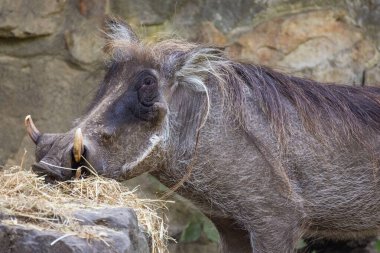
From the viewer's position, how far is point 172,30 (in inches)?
215

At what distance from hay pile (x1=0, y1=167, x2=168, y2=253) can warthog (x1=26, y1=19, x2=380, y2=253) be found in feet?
1.66

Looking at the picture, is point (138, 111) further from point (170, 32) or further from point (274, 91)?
point (170, 32)

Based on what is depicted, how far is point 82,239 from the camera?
107 inches

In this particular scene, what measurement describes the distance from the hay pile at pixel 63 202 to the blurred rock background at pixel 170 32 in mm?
1754

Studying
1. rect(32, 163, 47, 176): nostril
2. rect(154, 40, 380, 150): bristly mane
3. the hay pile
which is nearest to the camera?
the hay pile

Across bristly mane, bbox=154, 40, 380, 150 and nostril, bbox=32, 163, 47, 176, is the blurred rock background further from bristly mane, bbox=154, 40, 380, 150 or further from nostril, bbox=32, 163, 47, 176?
nostril, bbox=32, 163, 47, 176

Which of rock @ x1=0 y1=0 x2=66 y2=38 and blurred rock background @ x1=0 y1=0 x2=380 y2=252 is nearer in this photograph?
rock @ x1=0 y1=0 x2=66 y2=38

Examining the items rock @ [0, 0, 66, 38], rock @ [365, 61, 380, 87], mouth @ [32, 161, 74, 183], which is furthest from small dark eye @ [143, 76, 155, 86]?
rock @ [365, 61, 380, 87]

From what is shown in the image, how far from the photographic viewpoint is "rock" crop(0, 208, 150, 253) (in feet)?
8.86

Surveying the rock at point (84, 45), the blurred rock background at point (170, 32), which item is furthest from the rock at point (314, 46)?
the rock at point (84, 45)

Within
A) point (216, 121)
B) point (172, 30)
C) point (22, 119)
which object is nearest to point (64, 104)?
point (22, 119)

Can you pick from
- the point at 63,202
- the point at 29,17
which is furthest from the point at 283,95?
the point at 63,202

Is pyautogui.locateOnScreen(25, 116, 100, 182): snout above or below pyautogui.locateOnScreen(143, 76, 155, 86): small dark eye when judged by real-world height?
below

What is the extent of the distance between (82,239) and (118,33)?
1976mm
